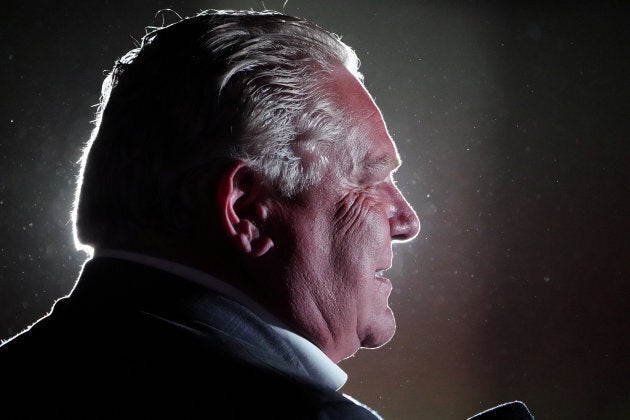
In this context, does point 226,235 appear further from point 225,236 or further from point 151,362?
point 151,362

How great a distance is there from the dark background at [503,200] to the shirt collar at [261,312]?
1021 mm

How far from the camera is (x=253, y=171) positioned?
0.66 m

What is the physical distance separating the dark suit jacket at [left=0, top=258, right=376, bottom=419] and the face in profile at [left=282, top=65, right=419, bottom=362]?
0.39 feet

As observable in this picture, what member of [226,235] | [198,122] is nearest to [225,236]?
[226,235]

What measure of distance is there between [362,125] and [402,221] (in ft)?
0.42

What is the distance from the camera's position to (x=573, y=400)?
5.93ft

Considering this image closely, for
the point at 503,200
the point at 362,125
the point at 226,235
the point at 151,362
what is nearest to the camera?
the point at 151,362

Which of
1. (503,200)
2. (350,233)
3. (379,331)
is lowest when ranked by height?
(503,200)

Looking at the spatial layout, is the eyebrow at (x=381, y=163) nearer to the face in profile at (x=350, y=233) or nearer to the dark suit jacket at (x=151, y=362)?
the face in profile at (x=350, y=233)

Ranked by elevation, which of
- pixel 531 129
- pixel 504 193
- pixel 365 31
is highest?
pixel 365 31

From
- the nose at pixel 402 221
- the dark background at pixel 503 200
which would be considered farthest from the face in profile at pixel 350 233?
the dark background at pixel 503 200

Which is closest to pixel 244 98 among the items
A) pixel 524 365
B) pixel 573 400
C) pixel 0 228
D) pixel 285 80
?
pixel 285 80

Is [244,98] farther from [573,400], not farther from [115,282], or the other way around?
[573,400]

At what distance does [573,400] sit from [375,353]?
1.95ft
